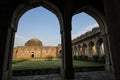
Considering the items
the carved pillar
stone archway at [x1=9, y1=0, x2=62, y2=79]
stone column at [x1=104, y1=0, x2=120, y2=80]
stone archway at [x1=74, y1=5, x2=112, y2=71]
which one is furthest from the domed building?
stone column at [x1=104, y1=0, x2=120, y2=80]

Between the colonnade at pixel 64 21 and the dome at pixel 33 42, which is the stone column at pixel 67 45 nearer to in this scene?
the colonnade at pixel 64 21

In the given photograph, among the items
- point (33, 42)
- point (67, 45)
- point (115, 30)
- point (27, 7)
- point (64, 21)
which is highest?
point (33, 42)

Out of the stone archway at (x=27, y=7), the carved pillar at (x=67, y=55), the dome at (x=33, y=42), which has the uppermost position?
the dome at (x=33, y=42)

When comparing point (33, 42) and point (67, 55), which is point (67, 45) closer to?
point (67, 55)

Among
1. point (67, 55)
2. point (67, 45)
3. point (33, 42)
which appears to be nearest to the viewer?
point (67, 55)

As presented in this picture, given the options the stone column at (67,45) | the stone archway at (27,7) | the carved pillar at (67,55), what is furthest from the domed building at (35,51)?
the carved pillar at (67,55)

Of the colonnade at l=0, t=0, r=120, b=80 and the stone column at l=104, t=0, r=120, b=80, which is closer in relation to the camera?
the stone column at l=104, t=0, r=120, b=80

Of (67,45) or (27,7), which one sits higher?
(27,7)

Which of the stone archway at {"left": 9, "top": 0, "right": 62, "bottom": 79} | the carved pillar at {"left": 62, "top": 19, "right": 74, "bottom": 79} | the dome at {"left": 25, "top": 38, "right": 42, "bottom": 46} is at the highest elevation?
the dome at {"left": 25, "top": 38, "right": 42, "bottom": 46}

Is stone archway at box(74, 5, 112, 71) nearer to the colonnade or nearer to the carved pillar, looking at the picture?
the colonnade

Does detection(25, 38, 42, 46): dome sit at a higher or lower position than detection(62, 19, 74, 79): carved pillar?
higher

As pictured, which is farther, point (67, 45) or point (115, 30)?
point (67, 45)

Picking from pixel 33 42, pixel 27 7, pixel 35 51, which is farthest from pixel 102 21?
pixel 33 42

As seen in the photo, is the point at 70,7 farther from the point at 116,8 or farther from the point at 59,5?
the point at 116,8
